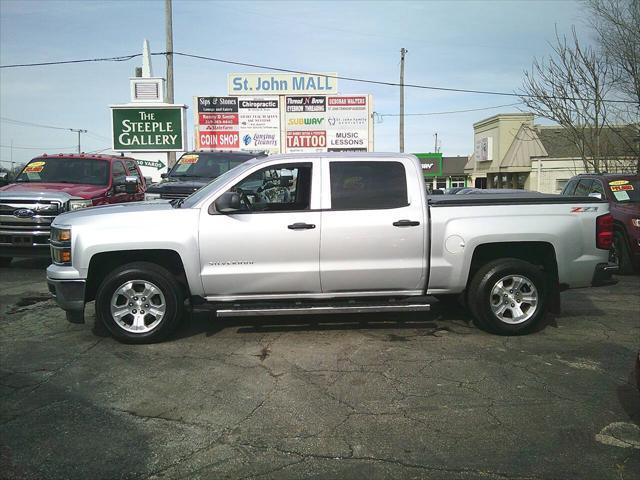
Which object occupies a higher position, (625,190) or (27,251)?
(625,190)

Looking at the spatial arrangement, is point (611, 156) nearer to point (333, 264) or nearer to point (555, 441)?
point (333, 264)

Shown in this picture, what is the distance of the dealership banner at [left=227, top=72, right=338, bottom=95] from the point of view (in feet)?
86.3

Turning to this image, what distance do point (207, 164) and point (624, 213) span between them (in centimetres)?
815

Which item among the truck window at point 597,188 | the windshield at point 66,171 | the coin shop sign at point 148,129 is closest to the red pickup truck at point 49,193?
the windshield at point 66,171

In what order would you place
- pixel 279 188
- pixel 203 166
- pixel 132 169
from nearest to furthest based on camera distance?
pixel 279 188
pixel 203 166
pixel 132 169

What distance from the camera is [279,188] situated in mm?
6195

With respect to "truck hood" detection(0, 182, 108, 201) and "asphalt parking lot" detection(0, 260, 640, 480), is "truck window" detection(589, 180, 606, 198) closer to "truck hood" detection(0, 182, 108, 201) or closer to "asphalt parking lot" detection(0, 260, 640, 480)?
"asphalt parking lot" detection(0, 260, 640, 480)

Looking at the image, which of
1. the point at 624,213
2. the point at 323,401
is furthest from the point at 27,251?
the point at 624,213

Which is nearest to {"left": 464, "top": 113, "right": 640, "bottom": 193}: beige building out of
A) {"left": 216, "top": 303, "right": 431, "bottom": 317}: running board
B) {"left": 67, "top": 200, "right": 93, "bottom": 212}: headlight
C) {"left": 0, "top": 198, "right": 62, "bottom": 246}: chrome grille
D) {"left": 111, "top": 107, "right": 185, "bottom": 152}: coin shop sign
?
{"left": 111, "top": 107, "right": 185, "bottom": 152}: coin shop sign

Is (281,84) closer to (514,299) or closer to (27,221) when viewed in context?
(27,221)

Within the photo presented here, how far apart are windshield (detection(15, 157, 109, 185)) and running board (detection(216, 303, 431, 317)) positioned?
6625 mm

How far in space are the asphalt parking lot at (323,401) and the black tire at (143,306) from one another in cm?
14

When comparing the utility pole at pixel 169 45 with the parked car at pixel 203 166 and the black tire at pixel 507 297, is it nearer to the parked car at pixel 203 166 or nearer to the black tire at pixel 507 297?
the parked car at pixel 203 166

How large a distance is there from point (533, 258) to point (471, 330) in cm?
106
